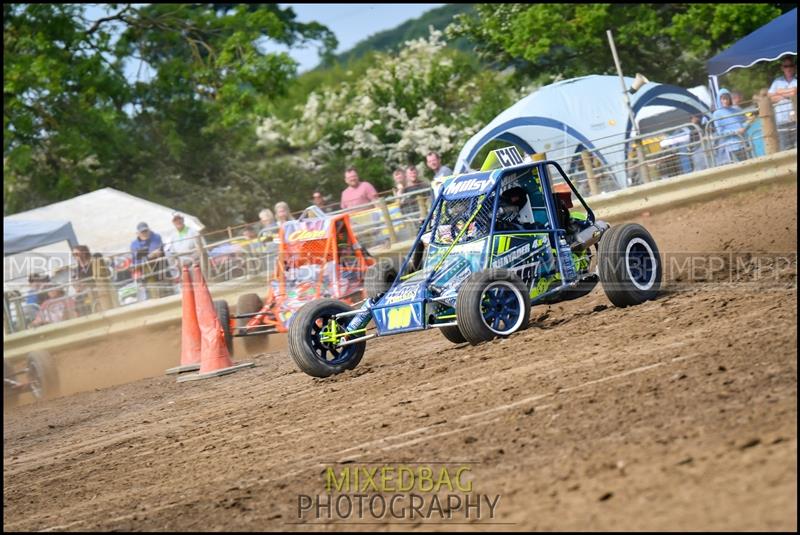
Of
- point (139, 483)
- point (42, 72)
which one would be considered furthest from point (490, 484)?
point (42, 72)

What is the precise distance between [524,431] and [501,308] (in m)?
3.35

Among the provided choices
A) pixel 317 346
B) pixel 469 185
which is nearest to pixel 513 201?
pixel 469 185

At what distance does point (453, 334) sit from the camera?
9.39 meters

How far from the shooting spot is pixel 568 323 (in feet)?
29.1

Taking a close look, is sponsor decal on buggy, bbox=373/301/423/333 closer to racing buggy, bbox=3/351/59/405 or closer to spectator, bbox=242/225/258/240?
racing buggy, bbox=3/351/59/405

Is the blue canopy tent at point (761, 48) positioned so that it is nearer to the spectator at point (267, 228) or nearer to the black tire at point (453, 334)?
the spectator at point (267, 228)

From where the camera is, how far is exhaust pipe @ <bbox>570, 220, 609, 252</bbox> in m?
9.50

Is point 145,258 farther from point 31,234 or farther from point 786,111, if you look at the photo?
point 786,111

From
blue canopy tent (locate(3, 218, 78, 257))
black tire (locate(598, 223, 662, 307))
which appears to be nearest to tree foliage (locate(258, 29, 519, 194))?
blue canopy tent (locate(3, 218, 78, 257))

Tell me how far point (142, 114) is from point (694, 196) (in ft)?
59.0

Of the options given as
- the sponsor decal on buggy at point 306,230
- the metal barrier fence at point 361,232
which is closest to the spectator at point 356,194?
Result: the metal barrier fence at point 361,232

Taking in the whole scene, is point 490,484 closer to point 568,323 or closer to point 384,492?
point 384,492

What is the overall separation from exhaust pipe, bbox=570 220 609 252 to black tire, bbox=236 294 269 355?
604 centimetres

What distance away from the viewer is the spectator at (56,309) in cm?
1759
